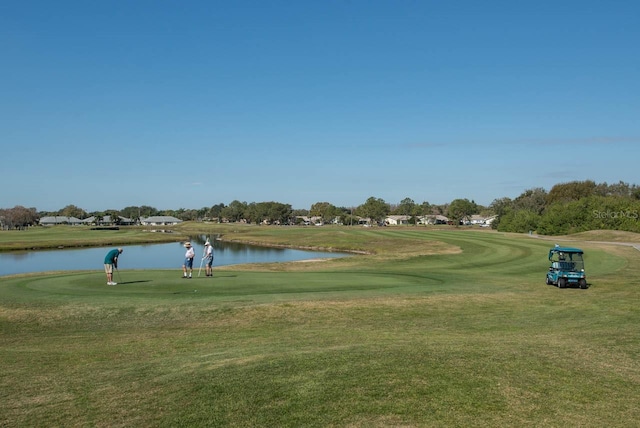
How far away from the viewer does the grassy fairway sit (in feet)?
26.2

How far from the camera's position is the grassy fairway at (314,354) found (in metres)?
7.99

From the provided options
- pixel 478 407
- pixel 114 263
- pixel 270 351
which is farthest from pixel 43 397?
pixel 114 263

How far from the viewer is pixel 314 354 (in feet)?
36.5

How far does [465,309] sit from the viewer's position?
61.8ft

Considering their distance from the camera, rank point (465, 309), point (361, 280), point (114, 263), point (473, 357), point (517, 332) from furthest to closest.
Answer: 1. point (361, 280)
2. point (114, 263)
3. point (465, 309)
4. point (517, 332)
5. point (473, 357)

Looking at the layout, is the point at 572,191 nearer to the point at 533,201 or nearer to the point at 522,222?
the point at 533,201

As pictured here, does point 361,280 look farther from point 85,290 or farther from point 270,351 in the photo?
point 270,351

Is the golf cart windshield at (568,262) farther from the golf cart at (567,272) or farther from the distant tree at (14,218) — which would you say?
the distant tree at (14,218)

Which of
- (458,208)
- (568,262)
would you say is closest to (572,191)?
(458,208)

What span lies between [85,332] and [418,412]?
12222 mm

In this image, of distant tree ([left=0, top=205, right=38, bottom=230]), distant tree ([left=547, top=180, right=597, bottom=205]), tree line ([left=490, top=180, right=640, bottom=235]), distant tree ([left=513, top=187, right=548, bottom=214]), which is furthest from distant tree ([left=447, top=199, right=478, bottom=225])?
distant tree ([left=0, top=205, right=38, bottom=230])

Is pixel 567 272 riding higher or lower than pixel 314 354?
higher

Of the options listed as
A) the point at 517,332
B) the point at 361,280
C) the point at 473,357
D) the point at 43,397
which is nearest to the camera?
the point at 43,397

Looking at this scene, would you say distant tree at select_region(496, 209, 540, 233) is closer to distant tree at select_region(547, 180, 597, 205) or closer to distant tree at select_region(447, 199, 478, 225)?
distant tree at select_region(547, 180, 597, 205)
